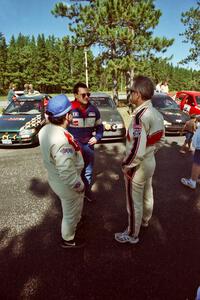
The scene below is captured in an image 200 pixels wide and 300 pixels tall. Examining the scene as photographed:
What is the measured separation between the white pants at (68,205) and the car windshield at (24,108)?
6.20 m

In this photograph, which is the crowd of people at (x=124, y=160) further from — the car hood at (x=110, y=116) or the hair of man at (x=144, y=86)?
the car hood at (x=110, y=116)

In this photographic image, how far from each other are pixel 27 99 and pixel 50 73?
52264mm

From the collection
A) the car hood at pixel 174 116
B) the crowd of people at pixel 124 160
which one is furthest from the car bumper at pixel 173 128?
the crowd of people at pixel 124 160

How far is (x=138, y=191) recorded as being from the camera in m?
2.71

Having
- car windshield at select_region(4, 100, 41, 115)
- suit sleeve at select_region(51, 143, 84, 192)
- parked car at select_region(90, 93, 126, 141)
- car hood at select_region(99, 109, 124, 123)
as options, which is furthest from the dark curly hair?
car windshield at select_region(4, 100, 41, 115)

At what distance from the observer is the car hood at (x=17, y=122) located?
23.6 feet

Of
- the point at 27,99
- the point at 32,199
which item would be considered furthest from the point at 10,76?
the point at 32,199

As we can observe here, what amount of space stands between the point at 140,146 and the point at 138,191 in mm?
620

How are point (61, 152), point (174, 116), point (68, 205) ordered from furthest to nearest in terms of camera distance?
point (174, 116), point (68, 205), point (61, 152)

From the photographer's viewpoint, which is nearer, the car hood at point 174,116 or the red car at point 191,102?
the car hood at point 174,116

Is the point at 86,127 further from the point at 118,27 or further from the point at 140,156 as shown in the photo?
the point at 118,27

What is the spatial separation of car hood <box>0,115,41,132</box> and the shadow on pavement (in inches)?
155

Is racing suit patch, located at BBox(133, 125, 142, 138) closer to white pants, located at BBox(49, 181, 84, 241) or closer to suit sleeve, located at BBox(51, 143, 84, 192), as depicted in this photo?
suit sleeve, located at BBox(51, 143, 84, 192)

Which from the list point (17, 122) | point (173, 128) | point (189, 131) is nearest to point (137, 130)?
point (189, 131)
